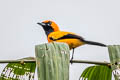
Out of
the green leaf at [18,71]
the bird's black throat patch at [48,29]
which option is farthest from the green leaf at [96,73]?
the bird's black throat patch at [48,29]

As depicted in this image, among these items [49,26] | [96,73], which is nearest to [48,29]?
[49,26]

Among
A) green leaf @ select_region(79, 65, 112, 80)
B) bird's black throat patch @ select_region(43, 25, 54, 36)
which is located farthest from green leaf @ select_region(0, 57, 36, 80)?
bird's black throat patch @ select_region(43, 25, 54, 36)

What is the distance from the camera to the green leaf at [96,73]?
97.1 inches

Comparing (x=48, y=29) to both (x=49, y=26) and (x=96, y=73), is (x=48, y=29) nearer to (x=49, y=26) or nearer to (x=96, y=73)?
(x=49, y=26)

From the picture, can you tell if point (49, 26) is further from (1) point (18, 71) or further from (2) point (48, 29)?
(1) point (18, 71)

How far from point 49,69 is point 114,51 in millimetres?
539

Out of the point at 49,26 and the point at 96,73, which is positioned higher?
the point at 49,26

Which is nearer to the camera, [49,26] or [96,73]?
[96,73]

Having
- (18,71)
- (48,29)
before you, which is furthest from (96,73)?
(48,29)

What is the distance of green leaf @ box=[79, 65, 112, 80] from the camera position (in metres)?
2.47

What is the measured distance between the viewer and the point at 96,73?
2.54 meters

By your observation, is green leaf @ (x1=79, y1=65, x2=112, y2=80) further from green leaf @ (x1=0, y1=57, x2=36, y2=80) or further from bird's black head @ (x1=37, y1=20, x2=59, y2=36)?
bird's black head @ (x1=37, y1=20, x2=59, y2=36)

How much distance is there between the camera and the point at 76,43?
420 cm

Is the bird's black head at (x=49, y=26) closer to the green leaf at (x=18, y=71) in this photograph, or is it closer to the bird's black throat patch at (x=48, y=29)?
the bird's black throat patch at (x=48, y=29)
